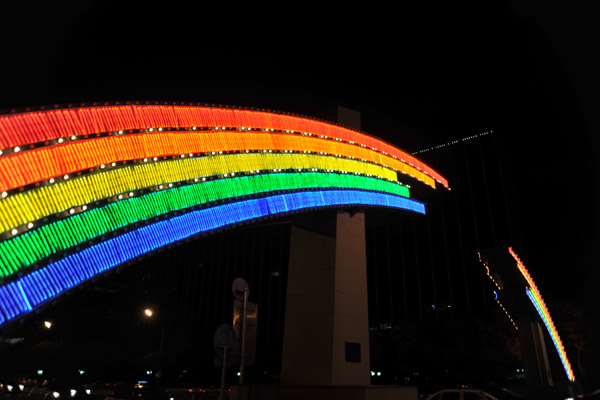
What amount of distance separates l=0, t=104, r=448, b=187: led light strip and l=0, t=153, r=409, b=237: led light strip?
0.83 metres

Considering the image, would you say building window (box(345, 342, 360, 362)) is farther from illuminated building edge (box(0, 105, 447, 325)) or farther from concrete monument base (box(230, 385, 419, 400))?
illuminated building edge (box(0, 105, 447, 325))

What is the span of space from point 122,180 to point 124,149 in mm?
659

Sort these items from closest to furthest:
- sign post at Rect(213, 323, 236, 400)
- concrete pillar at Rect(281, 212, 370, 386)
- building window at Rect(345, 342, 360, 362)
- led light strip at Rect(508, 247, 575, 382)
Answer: sign post at Rect(213, 323, 236, 400), concrete pillar at Rect(281, 212, 370, 386), building window at Rect(345, 342, 360, 362), led light strip at Rect(508, 247, 575, 382)

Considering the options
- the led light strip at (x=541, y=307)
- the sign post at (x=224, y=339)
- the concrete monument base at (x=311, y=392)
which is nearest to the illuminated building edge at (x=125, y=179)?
the sign post at (x=224, y=339)

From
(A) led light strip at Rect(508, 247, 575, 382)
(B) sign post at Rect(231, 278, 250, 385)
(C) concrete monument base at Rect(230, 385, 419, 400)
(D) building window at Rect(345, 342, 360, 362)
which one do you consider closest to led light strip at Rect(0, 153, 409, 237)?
(B) sign post at Rect(231, 278, 250, 385)

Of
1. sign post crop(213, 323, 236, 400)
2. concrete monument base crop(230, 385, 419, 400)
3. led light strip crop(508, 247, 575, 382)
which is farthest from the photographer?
led light strip crop(508, 247, 575, 382)

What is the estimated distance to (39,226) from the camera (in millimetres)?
7867

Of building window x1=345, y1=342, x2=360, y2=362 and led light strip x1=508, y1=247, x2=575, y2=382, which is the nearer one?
building window x1=345, y1=342, x2=360, y2=362

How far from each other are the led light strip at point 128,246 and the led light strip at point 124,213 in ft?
0.78

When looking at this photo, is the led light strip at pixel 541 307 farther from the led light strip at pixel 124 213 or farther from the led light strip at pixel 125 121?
the led light strip at pixel 124 213

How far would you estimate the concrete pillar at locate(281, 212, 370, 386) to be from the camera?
14.7 m

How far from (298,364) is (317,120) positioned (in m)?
8.23

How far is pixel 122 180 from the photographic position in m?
9.33

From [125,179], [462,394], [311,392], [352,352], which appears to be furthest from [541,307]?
[125,179]
